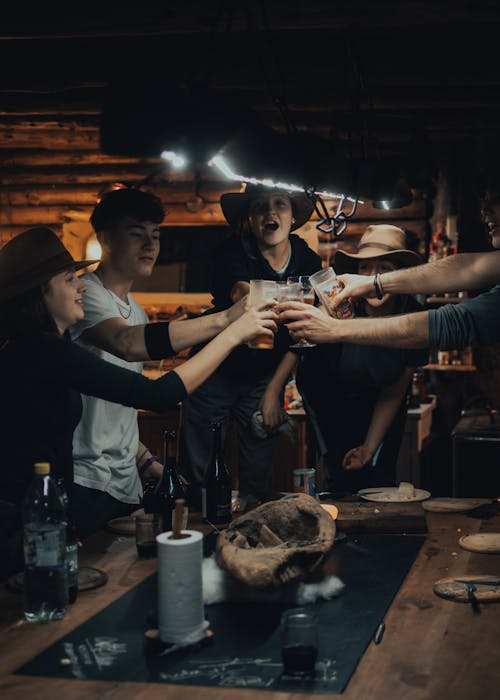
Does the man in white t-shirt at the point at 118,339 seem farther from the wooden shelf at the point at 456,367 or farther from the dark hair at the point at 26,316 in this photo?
the wooden shelf at the point at 456,367

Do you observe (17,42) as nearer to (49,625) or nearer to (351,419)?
(351,419)

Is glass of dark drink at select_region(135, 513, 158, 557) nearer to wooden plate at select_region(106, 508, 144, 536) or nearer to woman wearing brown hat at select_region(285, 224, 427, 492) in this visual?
wooden plate at select_region(106, 508, 144, 536)

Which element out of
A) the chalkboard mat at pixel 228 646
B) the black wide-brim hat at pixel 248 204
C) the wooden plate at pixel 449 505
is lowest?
the chalkboard mat at pixel 228 646

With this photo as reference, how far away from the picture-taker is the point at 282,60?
5.88 meters

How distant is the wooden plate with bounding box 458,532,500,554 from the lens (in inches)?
107

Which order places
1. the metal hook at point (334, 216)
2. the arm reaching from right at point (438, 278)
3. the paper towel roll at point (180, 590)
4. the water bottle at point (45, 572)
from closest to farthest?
the paper towel roll at point (180, 590)
the water bottle at point (45, 572)
the metal hook at point (334, 216)
the arm reaching from right at point (438, 278)

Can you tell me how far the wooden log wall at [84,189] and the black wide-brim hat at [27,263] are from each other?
543 cm

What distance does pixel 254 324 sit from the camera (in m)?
3.33

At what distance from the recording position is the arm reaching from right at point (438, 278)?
3641mm

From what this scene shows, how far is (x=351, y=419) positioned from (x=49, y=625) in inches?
98.6

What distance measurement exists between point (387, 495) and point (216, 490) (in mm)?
664

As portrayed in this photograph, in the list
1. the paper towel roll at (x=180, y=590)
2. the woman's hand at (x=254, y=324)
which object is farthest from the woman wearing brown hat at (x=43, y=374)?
the paper towel roll at (x=180, y=590)

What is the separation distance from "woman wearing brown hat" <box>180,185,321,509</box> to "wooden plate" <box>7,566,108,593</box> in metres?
2.05

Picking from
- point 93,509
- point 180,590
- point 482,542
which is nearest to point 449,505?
point 482,542
